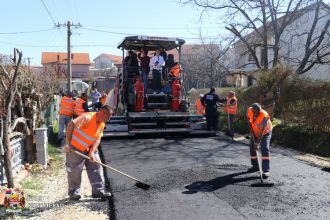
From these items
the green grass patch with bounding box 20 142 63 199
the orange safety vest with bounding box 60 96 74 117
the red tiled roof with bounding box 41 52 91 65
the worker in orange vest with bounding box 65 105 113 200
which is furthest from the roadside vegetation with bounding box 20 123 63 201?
the red tiled roof with bounding box 41 52 91 65

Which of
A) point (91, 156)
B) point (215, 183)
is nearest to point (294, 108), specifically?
point (215, 183)

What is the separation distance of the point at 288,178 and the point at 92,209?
356 cm

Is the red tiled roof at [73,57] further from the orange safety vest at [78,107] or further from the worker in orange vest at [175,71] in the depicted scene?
the orange safety vest at [78,107]

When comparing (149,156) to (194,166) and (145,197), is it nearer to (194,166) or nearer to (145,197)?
(194,166)

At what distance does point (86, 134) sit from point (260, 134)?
3291 millimetres

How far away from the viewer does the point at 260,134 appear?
7.19m

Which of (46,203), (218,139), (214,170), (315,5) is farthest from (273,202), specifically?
(315,5)

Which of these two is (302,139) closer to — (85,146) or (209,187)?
(209,187)

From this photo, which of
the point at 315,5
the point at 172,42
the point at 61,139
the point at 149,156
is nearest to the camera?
the point at 149,156

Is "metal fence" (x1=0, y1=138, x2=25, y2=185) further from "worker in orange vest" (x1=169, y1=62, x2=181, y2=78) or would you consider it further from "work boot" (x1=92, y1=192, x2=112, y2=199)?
"worker in orange vest" (x1=169, y1=62, x2=181, y2=78)

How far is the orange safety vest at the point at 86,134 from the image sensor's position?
17.8 feet

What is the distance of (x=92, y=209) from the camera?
17.2ft

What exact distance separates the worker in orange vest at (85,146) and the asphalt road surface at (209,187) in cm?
41

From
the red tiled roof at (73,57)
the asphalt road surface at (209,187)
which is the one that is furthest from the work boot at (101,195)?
Answer: the red tiled roof at (73,57)
